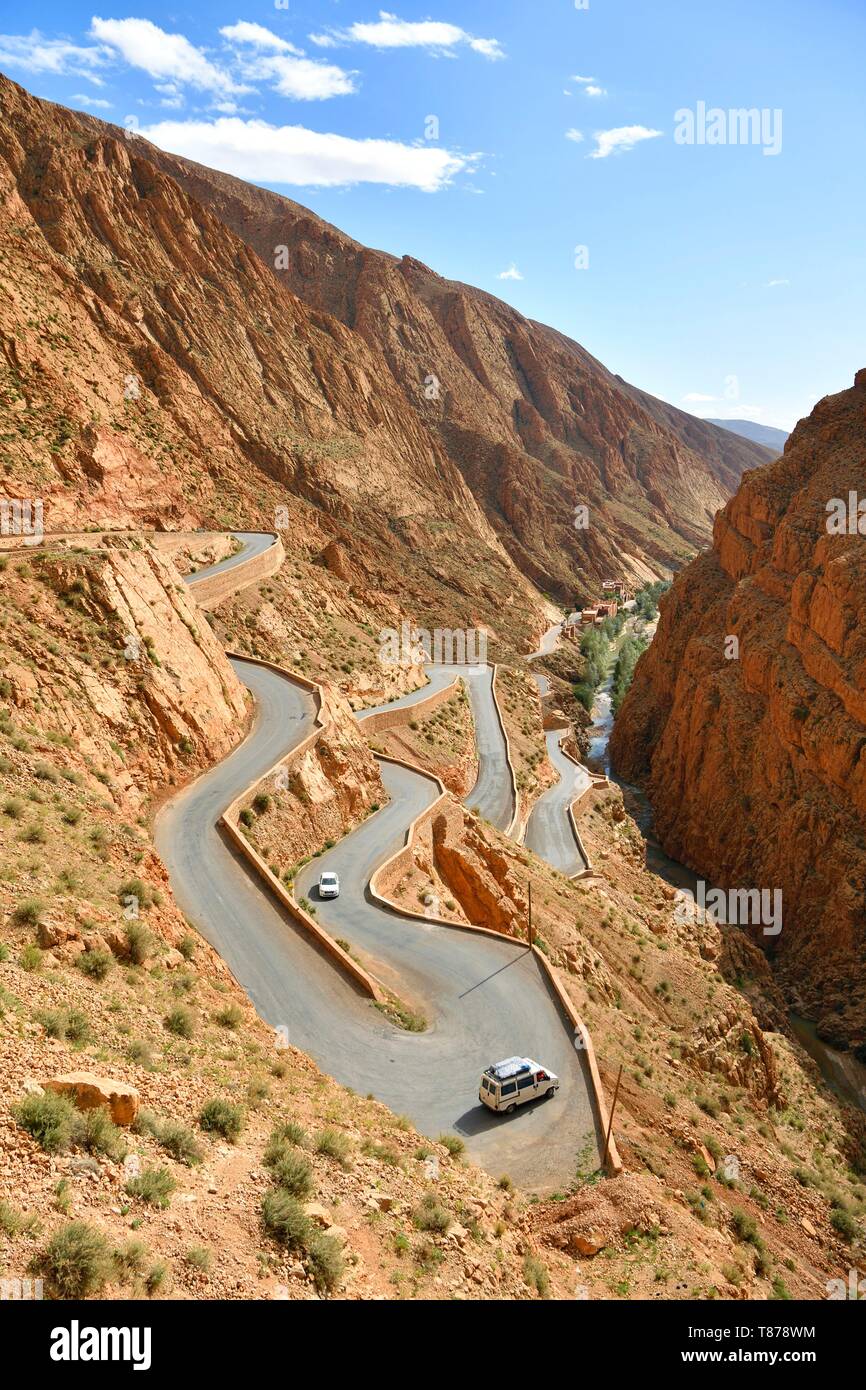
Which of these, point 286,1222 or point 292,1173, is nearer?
point 286,1222

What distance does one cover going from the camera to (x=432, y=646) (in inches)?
2330

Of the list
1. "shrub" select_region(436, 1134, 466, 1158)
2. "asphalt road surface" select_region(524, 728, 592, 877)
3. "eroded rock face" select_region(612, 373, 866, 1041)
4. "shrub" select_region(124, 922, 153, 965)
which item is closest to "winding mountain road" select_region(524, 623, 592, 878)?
"asphalt road surface" select_region(524, 728, 592, 877)

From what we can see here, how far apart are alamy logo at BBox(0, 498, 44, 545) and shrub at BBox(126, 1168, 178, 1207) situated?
27.6 meters

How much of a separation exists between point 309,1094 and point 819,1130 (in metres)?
18.7

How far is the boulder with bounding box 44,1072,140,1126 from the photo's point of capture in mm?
8023

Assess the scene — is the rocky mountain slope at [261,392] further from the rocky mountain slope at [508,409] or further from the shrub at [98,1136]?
the shrub at [98,1136]

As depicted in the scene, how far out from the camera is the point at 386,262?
128250 mm

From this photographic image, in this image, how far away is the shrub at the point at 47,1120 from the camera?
7387mm

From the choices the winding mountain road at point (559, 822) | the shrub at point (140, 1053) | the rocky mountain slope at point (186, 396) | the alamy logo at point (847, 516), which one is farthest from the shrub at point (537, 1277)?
the alamy logo at point (847, 516)

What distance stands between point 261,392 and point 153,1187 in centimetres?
6944
